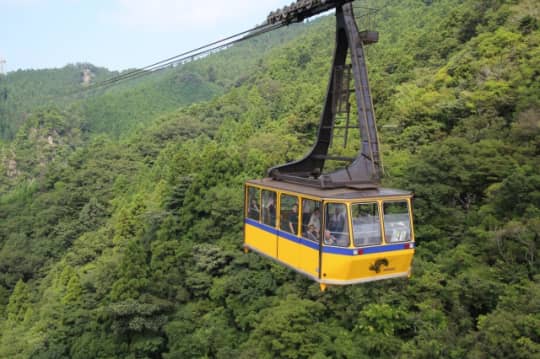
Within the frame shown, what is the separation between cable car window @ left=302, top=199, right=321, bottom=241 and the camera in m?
7.92

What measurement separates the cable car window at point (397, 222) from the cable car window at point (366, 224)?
16 centimetres

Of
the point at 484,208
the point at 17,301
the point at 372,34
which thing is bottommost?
the point at 17,301

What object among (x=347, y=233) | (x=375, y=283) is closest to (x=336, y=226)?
(x=347, y=233)

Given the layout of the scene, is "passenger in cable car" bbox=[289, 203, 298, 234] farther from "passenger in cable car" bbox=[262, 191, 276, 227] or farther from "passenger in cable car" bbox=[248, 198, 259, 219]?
"passenger in cable car" bbox=[248, 198, 259, 219]

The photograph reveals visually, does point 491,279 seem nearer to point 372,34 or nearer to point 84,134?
point 372,34

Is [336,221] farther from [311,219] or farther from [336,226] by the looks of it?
[311,219]

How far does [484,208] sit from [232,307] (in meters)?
11.2

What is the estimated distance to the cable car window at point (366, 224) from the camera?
25.1 ft

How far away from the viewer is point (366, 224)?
25.6ft

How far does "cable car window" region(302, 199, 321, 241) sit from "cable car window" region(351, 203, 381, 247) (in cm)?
61

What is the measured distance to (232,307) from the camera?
814 inches

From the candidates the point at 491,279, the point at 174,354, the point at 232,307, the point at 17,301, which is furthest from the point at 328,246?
the point at 17,301

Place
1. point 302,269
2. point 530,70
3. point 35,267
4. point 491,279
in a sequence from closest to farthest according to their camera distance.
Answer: point 302,269, point 491,279, point 530,70, point 35,267

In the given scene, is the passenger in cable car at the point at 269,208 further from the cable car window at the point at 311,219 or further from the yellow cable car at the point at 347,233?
the cable car window at the point at 311,219
